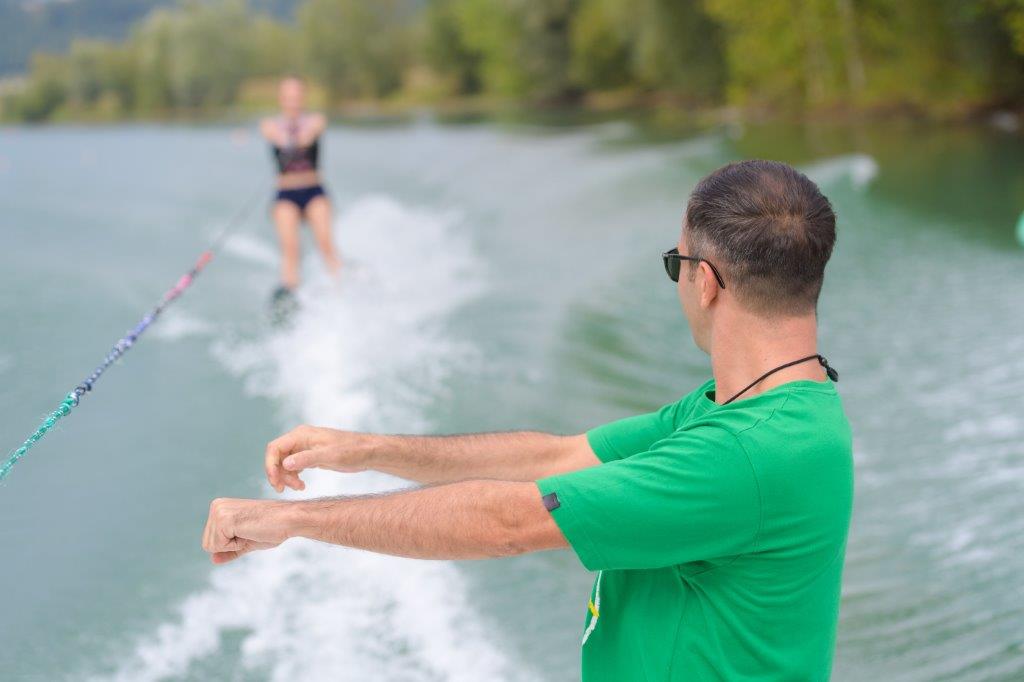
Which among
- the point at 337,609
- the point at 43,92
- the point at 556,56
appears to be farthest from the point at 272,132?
the point at 43,92

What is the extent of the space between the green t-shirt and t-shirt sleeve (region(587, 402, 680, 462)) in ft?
1.21

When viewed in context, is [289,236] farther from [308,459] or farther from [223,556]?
[223,556]

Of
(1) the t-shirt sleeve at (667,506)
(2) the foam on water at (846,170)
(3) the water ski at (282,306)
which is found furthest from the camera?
(2) the foam on water at (846,170)

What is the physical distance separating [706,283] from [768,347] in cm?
14

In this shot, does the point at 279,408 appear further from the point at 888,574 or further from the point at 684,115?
the point at 684,115

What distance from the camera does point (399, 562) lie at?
4082 millimetres

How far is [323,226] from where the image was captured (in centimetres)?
984

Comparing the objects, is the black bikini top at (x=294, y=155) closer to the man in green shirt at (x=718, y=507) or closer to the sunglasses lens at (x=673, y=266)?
the man in green shirt at (x=718, y=507)

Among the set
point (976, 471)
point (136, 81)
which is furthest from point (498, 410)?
point (136, 81)

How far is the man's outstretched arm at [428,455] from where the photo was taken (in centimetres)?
203

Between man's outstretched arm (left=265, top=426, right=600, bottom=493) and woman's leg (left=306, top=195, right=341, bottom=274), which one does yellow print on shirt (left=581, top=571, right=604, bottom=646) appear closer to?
man's outstretched arm (left=265, top=426, right=600, bottom=493)

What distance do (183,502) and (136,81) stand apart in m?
55.9

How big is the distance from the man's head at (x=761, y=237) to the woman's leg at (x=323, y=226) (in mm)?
8381

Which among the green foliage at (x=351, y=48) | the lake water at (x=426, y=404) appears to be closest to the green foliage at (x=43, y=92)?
the green foliage at (x=351, y=48)
